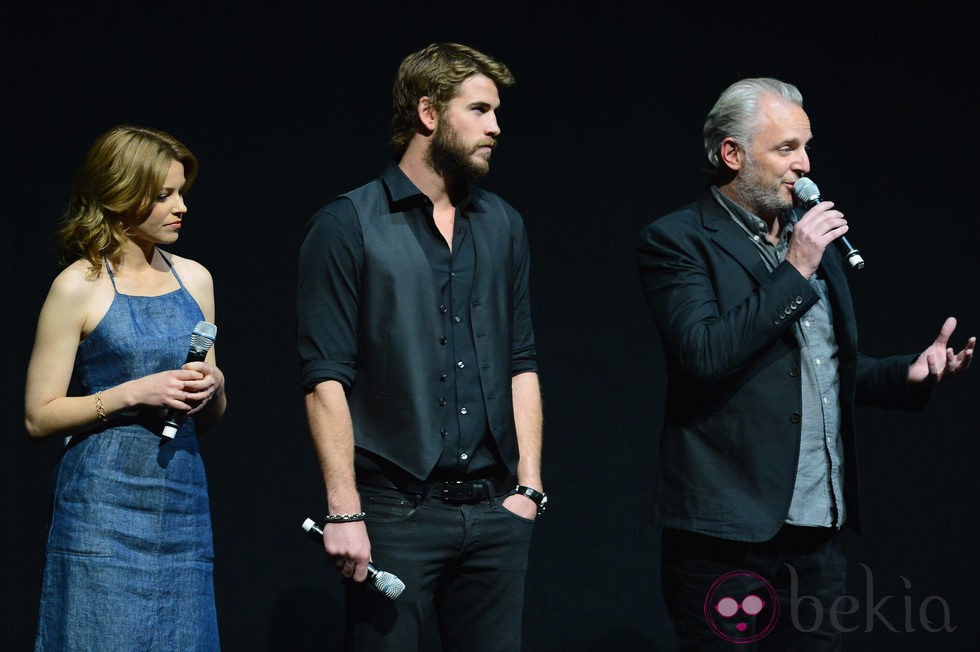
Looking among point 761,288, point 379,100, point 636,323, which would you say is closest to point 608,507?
point 636,323

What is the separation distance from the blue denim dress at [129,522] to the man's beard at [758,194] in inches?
47.1

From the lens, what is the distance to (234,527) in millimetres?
3850

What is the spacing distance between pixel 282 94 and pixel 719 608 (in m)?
2.12

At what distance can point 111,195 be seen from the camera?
2.53 meters

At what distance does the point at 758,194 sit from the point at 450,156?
2.20 ft

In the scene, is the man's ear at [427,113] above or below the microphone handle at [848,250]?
above

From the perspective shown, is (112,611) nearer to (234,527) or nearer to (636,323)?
(234,527)

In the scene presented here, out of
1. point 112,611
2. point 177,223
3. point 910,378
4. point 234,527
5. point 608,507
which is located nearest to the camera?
point 112,611

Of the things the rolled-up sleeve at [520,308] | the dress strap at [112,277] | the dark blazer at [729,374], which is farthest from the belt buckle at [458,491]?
the dress strap at [112,277]

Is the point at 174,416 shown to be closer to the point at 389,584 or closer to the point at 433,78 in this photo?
the point at 389,584

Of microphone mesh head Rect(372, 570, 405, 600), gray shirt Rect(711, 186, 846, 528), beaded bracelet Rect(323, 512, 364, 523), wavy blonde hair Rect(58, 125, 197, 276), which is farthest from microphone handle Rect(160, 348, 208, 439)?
gray shirt Rect(711, 186, 846, 528)

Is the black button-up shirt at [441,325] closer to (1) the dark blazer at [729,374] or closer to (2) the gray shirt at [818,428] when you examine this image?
(1) the dark blazer at [729,374]

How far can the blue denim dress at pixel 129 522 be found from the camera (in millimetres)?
2428

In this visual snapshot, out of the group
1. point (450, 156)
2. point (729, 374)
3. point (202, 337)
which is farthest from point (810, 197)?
point (202, 337)
